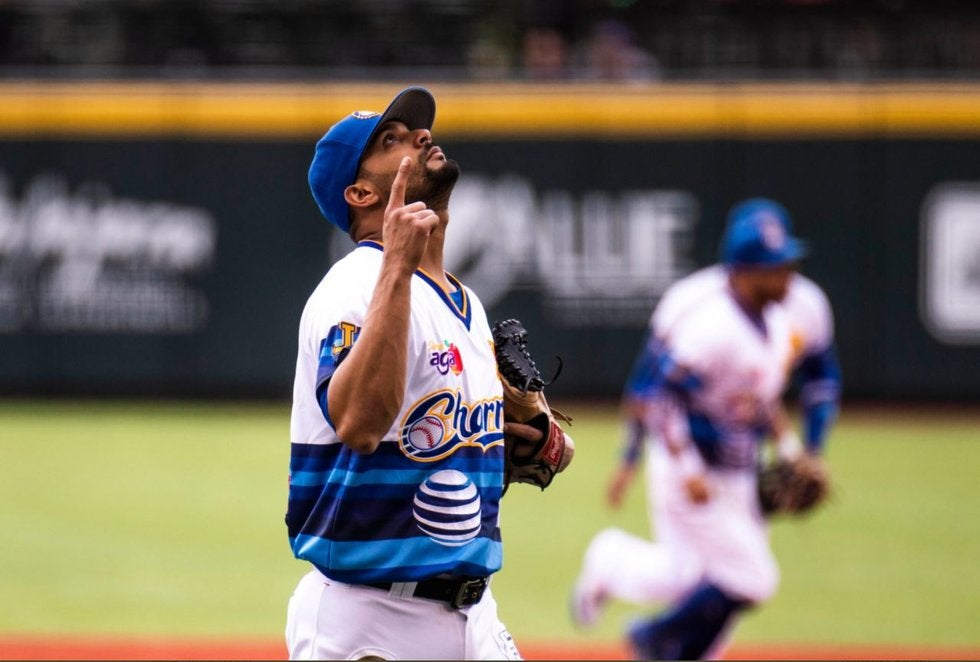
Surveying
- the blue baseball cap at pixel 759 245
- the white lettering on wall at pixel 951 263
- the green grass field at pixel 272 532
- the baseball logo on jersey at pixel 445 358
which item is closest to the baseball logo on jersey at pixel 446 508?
the baseball logo on jersey at pixel 445 358

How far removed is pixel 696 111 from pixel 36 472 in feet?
24.5

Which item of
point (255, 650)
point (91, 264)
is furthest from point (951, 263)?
point (255, 650)

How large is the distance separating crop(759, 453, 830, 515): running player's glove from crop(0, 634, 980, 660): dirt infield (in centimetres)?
83

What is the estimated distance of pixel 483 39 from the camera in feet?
51.4

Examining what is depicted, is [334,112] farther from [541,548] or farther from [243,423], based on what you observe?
[541,548]

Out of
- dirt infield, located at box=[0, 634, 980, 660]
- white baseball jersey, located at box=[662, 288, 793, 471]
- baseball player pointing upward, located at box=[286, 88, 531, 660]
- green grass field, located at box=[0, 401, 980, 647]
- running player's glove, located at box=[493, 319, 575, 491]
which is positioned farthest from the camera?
green grass field, located at box=[0, 401, 980, 647]

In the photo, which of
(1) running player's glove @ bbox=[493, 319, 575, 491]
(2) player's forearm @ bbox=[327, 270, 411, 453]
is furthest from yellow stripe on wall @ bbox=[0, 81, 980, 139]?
(2) player's forearm @ bbox=[327, 270, 411, 453]

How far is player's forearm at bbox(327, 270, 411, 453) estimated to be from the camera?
122 inches

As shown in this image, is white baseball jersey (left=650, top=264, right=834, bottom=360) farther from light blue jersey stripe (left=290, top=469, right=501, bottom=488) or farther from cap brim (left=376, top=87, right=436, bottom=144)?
light blue jersey stripe (left=290, top=469, right=501, bottom=488)

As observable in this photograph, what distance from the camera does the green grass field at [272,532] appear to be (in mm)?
8188

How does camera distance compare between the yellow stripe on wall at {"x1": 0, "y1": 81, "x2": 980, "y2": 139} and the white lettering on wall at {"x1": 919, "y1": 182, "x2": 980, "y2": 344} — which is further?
the white lettering on wall at {"x1": 919, "y1": 182, "x2": 980, "y2": 344}

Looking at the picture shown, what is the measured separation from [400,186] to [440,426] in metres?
0.56

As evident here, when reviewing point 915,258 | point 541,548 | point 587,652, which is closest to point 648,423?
point 587,652

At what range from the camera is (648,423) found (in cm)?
696
